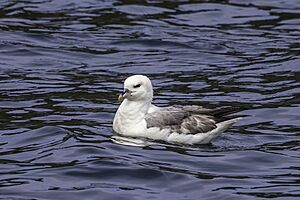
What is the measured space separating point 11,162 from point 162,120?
2.23m

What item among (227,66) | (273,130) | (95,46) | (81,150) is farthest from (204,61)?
(81,150)

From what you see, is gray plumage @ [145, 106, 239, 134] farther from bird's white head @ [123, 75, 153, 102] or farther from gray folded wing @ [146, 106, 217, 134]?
bird's white head @ [123, 75, 153, 102]

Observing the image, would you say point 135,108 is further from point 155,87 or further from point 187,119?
point 155,87

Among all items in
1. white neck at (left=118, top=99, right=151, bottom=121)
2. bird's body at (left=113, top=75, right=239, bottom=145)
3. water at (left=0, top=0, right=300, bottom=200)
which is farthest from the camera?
white neck at (left=118, top=99, right=151, bottom=121)

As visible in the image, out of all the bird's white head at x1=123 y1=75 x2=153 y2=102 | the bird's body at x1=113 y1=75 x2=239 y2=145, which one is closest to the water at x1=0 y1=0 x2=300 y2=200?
the bird's body at x1=113 y1=75 x2=239 y2=145

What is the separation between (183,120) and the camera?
14.9 meters

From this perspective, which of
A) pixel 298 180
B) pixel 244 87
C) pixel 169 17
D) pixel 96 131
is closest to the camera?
pixel 298 180

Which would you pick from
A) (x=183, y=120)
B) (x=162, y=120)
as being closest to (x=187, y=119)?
(x=183, y=120)

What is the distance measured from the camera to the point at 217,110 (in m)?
15.1

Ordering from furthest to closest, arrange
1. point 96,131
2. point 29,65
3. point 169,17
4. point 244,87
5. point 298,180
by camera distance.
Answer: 1. point 169,17
2. point 29,65
3. point 244,87
4. point 96,131
5. point 298,180

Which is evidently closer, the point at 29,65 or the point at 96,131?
the point at 96,131

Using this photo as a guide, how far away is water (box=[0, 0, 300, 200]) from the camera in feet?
42.3

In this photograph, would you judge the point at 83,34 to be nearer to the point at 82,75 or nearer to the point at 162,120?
the point at 82,75

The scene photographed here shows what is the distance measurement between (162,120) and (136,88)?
0.59 meters
